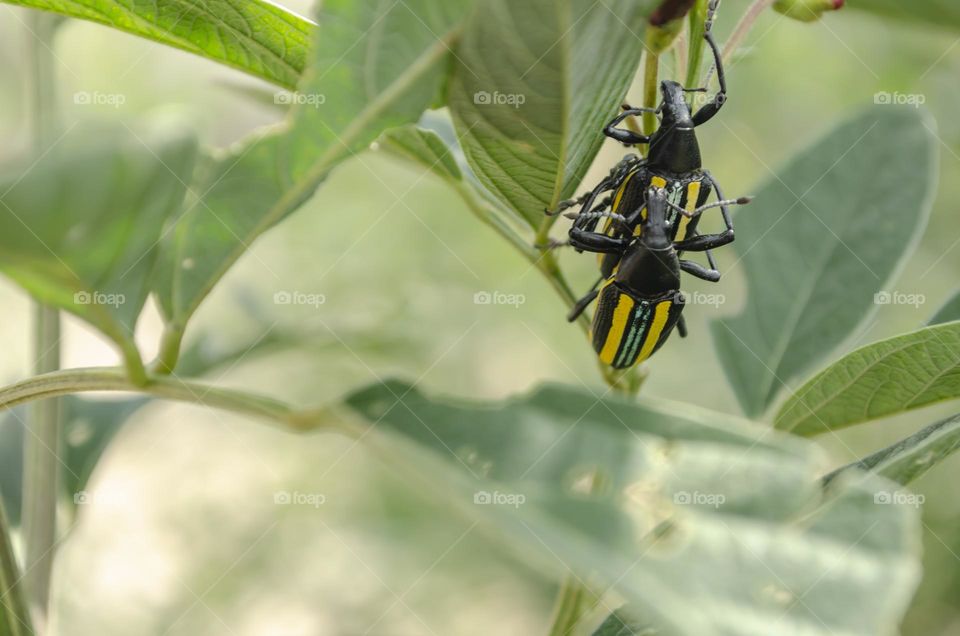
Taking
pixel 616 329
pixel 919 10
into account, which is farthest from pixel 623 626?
pixel 919 10

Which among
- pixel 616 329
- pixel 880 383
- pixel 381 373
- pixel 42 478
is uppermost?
pixel 880 383

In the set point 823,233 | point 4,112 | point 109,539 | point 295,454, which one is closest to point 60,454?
point 823,233

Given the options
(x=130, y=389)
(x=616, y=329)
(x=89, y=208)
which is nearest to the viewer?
(x=89, y=208)

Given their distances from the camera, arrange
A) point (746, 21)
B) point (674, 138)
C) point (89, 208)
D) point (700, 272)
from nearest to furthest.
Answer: point (89, 208)
point (746, 21)
point (674, 138)
point (700, 272)

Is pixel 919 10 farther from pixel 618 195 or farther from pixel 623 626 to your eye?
pixel 623 626

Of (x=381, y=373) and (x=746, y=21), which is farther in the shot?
(x=381, y=373)

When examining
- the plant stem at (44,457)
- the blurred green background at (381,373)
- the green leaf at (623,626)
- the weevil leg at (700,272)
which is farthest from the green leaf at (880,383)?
the blurred green background at (381,373)

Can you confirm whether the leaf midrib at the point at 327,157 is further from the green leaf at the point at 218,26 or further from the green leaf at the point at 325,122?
the green leaf at the point at 218,26

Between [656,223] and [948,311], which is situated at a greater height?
[948,311]
